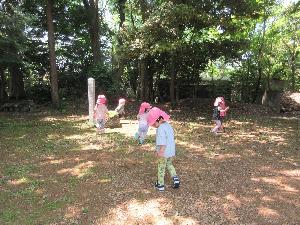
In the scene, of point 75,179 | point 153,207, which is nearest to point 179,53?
point 75,179

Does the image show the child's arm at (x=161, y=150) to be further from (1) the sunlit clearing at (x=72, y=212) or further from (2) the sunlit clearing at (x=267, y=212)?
(2) the sunlit clearing at (x=267, y=212)

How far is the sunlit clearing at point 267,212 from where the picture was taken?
6.36 m

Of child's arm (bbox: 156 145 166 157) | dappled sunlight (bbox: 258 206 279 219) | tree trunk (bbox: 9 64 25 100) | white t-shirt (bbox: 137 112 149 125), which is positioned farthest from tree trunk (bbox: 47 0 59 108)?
dappled sunlight (bbox: 258 206 279 219)

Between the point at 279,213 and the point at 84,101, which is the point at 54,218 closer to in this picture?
the point at 279,213

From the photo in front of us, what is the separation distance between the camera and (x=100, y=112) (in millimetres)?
12812

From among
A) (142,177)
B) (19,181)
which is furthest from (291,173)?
(19,181)

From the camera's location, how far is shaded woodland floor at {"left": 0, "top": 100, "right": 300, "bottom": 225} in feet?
21.1

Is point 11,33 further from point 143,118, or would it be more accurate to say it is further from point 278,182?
point 278,182

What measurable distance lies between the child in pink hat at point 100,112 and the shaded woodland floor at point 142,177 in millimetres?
400

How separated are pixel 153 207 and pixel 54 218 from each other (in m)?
1.70

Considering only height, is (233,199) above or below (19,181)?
below

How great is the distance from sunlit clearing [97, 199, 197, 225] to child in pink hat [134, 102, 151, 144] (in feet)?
14.1

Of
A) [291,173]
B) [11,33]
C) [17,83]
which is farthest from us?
[17,83]

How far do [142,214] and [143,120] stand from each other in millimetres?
5005
